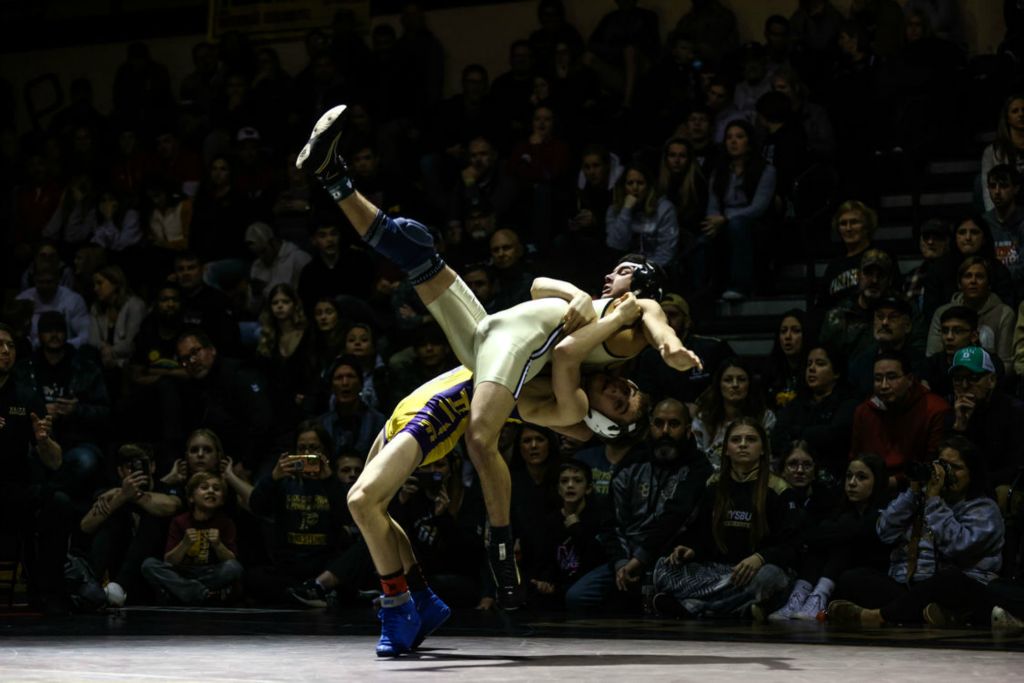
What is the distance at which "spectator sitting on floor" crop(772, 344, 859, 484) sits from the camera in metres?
7.86

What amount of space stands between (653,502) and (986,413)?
1527 millimetres

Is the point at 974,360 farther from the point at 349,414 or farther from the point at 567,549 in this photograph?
the point at 349,414

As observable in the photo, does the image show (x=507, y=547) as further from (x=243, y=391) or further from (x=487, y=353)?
(x=243, y=391)

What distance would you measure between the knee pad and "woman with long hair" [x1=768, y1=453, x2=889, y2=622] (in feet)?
8.08

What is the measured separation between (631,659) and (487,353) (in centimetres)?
113

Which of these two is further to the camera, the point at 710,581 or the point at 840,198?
the point at 840,198

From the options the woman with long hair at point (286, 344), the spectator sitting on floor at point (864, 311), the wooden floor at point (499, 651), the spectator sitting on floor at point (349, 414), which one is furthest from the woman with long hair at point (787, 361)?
the woman with long hair at point (286, 344)

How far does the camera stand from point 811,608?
7254 millimetres

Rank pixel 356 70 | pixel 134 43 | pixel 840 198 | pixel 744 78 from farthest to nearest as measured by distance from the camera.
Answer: pixel 134 43, pixel 356 70, pixel 744 78, pixel 840 198

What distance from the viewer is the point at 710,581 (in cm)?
743

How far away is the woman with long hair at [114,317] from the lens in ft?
33.3

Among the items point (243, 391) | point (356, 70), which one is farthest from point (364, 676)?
point (356, 70)

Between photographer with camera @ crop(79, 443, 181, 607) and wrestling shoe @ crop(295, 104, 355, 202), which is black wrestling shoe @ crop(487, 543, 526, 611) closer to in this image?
wrestling shoe @ crop(295, 104, 355, 202)

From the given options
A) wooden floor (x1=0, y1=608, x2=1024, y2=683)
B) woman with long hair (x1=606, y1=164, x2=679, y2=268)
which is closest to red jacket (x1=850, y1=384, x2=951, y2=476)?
wooden floor (x1=0, y1=608, x2=1024, y2=683)
